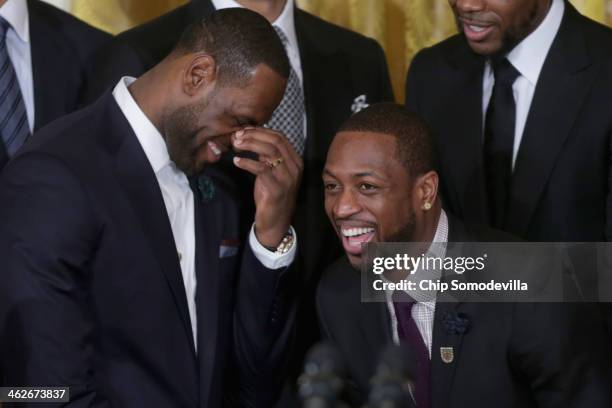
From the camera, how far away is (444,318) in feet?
9.48

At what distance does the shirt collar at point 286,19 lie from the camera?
11.2 ft

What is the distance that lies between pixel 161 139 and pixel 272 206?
32 centimetres

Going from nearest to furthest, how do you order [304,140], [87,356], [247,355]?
[87,356] → [247,355] → [304,140]

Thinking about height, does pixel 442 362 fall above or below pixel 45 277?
below

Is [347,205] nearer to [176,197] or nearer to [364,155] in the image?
[364,155]

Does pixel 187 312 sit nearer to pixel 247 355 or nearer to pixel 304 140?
pixel 247 355

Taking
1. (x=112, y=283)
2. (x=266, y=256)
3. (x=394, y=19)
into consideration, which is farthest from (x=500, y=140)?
(x=112, y=283)

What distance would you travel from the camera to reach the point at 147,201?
2.73m

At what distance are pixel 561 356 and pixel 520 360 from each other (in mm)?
102

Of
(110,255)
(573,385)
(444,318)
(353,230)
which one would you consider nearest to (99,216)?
(110,255)

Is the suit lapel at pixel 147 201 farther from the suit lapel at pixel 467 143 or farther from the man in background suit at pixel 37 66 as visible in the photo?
the suit lapel at pixel 467 143

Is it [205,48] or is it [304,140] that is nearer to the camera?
[205,48]

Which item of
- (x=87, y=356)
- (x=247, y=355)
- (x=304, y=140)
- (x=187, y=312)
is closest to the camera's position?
(x=87, y=356)

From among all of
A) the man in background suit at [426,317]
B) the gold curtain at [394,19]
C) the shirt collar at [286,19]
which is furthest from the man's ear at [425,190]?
the gold curtain at [394,19]
